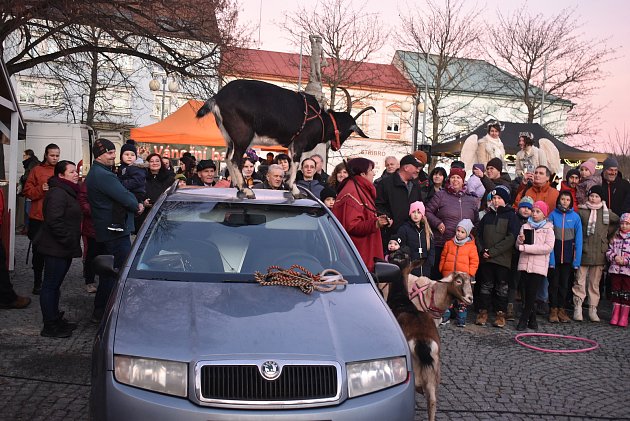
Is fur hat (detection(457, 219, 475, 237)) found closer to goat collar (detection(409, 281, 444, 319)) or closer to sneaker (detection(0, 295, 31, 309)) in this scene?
goat collar (detection(409, 281, 444, 319))

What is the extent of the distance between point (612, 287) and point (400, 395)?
22.9 ft

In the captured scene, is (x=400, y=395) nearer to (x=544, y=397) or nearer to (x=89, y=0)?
(x=544, y=397)

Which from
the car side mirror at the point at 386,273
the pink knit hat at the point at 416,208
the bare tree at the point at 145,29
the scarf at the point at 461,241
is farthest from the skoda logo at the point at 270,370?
the bare tree at the point at 145,29

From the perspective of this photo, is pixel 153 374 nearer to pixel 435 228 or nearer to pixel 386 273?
pixel 386 273

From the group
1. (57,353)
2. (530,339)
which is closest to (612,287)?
(530,339)

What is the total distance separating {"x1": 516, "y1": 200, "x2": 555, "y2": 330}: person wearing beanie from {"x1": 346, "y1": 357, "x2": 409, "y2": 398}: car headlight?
5504mm

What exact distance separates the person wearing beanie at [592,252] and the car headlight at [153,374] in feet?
25.4

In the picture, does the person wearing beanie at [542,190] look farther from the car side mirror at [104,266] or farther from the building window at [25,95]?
the building window at [25,95]

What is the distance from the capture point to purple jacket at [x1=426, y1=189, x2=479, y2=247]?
30.0 feet

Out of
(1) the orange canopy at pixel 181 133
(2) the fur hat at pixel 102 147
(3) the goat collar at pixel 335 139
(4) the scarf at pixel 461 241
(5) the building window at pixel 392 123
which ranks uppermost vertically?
(5) the building window at pixel 392 123

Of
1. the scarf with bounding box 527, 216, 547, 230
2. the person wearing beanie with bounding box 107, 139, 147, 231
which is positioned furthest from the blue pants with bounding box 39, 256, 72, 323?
the scarf with bounding box 527, 216, 547, 230

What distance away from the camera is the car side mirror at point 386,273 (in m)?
4.79

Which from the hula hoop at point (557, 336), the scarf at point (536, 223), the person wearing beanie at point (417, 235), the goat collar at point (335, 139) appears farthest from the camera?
the scarf at point (536, 223)

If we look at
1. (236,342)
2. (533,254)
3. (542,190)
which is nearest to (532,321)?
(533,254)
